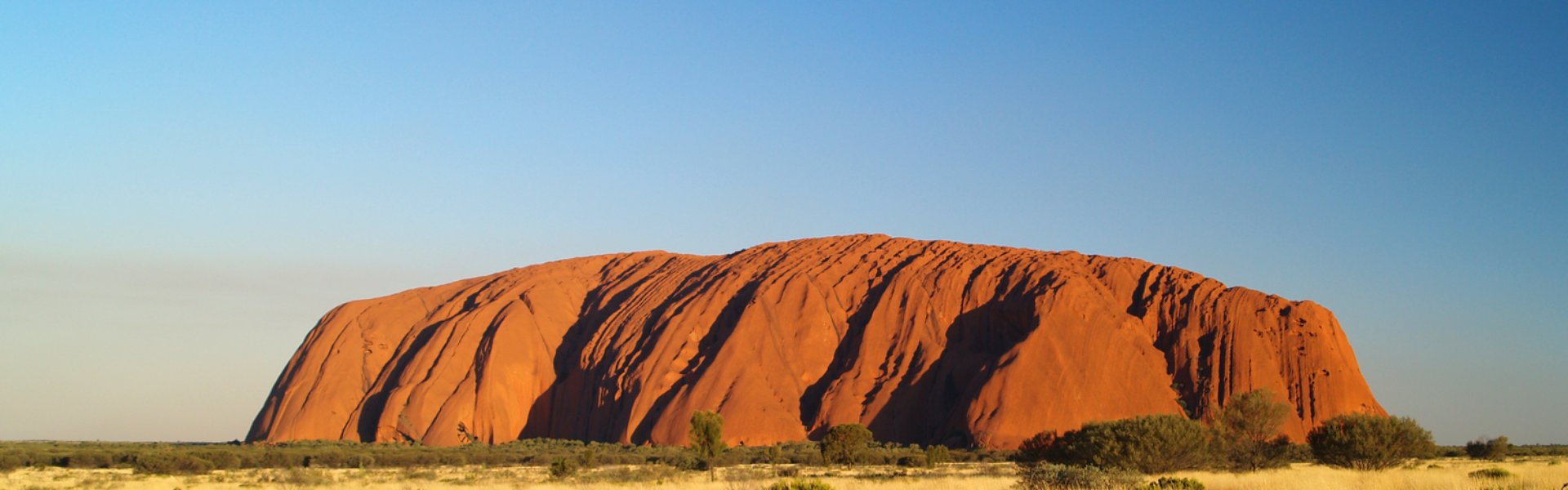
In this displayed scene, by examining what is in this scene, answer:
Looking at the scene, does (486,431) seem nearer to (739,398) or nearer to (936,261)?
(739,398)

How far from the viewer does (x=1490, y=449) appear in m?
51.9

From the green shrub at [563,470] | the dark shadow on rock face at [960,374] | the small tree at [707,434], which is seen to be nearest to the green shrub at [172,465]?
the green shrub at [563,470]

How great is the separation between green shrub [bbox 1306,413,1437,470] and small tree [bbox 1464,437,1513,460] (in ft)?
56.4

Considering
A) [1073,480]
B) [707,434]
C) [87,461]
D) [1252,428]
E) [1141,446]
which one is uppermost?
[1252,428]

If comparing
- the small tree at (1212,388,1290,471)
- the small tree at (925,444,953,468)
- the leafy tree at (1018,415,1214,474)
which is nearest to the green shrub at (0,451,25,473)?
the small tree at (925,444,953,468)

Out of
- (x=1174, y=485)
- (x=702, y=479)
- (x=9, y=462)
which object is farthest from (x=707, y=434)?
(x=9, y=462)

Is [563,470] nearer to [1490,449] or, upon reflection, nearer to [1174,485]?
[1174,485]

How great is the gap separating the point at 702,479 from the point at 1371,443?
20331mm

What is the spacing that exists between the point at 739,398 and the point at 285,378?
129ft

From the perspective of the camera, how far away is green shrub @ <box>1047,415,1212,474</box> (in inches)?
1275

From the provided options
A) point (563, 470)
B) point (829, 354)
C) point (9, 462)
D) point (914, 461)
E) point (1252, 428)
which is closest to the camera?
point (563, 470)

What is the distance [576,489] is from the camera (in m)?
28.0

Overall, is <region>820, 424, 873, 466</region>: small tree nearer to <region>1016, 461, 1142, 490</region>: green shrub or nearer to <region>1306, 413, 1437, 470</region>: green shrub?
<region>1306, 413, 1437, 470</region>: green shrub

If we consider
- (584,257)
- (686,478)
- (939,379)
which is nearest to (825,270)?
(939,379)
